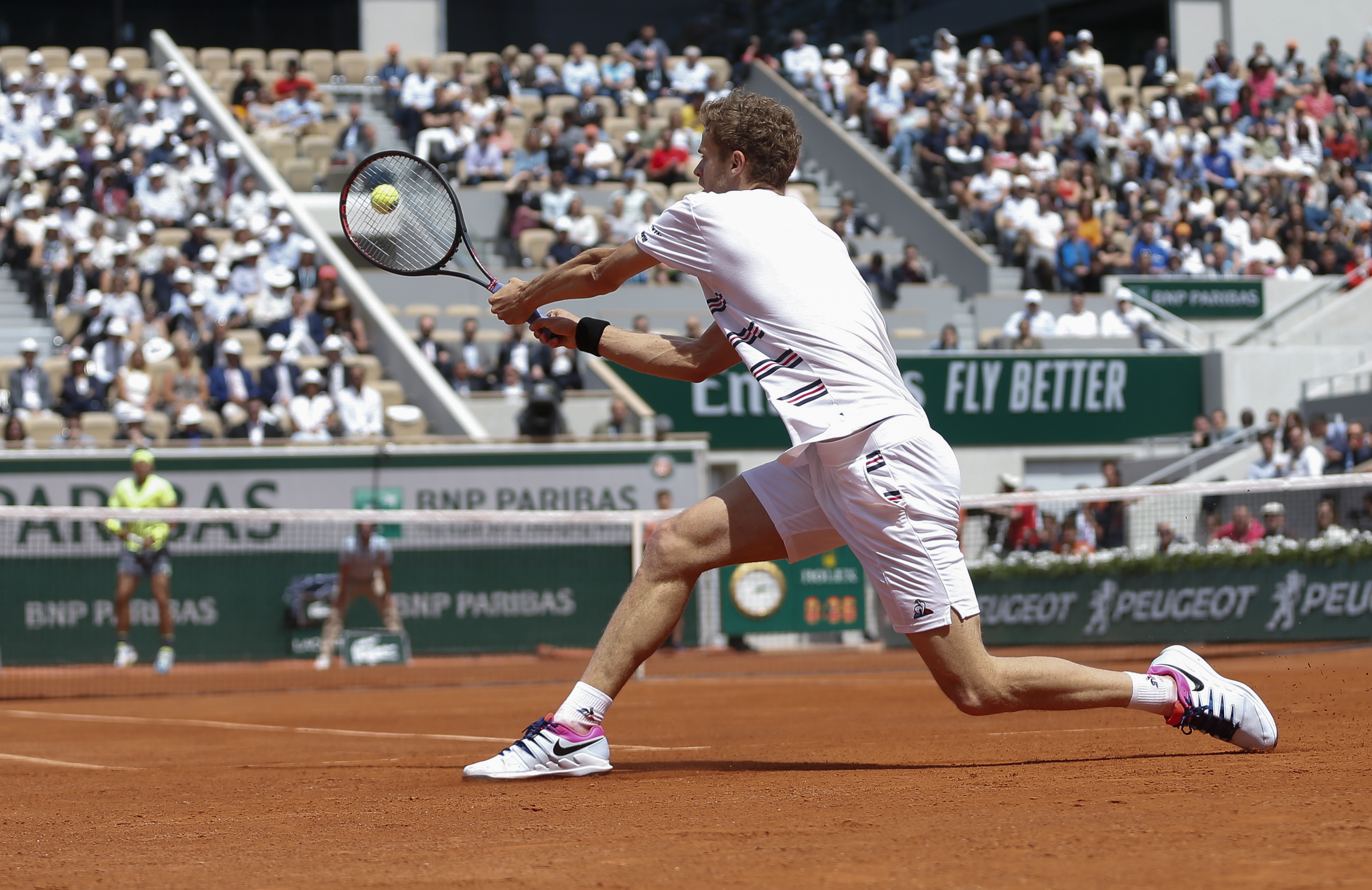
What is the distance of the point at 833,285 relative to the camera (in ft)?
15.4

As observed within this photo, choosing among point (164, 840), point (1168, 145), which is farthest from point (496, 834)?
point (1168, 145)

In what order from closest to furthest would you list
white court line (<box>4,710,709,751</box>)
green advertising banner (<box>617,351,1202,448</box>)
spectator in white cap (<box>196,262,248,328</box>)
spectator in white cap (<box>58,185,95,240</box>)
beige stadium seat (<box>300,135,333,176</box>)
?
white court line (<box>4,710,709,751</box>) < spectator in white cap (<box>196,262,248,328</box>) < spectator in white cap (<box>58,185,95,240</box>) < green advertising banner (<box>617,351,1202,448</box>) < beige stadium seat (<box>300,135,333,176</box>)

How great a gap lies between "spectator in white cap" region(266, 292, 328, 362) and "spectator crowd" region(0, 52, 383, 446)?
0.02m

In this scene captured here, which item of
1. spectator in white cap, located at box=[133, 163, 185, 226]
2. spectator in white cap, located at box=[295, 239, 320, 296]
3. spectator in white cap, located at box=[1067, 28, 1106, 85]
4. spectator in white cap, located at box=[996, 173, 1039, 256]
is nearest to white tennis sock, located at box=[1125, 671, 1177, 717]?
spectator in white cap, located at box=[295, 239, 320, 296]

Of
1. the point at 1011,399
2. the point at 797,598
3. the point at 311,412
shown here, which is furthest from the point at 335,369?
the point at 1011,399

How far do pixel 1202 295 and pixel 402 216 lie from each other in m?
18.0

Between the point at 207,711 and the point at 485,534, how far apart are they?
4784mm

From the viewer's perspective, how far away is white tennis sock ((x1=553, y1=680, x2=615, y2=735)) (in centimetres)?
476

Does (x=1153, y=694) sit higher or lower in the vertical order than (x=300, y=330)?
lower

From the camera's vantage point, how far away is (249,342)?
17.2m

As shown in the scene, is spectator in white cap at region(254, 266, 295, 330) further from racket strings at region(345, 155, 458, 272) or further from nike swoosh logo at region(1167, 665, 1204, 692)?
nike swoosh logo at region(1167, 665, 1204, 692)

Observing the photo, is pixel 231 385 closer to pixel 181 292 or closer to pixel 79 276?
pixel 181 292

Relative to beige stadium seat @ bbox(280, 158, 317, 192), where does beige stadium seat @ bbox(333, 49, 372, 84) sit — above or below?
above

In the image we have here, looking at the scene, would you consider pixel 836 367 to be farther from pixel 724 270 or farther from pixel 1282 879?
pixel 1282 879
